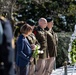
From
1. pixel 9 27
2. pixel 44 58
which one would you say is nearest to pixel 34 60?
pixel 44 58

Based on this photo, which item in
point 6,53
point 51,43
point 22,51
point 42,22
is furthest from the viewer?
point 51,43

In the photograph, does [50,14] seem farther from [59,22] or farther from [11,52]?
[11,52]

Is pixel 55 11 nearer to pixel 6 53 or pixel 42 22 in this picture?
pixel 42 22

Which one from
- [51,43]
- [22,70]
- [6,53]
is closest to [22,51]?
[22,70]

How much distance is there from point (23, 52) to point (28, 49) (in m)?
0.11

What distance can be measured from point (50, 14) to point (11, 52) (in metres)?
20.9

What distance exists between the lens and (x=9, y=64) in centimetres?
274

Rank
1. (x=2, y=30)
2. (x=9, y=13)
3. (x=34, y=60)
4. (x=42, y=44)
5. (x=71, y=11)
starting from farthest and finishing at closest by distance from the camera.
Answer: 1. (x=71, y=11)
2. (x=9, y=13)
3. (x=42, y=44)
4. (x=34, y=60)
5. (x=2, y=30)

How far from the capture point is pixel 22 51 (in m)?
6.73

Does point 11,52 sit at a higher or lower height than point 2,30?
lower

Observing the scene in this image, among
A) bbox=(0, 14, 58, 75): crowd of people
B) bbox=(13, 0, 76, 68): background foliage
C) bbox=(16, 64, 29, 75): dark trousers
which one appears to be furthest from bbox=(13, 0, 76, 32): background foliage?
bbox=(16, 64, 29, 75): dark trousers

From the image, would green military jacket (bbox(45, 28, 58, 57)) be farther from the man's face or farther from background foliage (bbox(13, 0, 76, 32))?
background foliage (bbox(13, 0, 76, 32))

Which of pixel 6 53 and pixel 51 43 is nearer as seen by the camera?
pixel 6 53

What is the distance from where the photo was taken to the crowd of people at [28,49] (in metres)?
2.75
